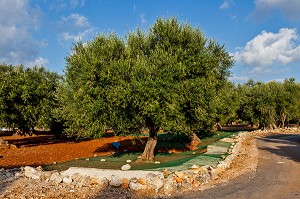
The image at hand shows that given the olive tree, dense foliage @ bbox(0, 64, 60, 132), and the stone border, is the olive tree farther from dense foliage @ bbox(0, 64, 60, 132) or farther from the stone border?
dense foliage @ bbox(0, 64, 60, 132)

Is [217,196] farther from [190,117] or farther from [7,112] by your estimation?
[7,112]

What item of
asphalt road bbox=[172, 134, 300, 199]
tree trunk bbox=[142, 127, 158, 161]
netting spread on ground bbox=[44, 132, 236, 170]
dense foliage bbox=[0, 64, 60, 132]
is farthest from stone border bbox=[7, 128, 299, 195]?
dense foliage bbox=[0, 64, 60, 132]

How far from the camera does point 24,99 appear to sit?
129 feet

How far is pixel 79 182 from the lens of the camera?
593 inches

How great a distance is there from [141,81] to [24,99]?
2571 centimetres

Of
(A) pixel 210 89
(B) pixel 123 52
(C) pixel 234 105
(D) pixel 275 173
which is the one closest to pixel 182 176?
(D) pixel 275 173

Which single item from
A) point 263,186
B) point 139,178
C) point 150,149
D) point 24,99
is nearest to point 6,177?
point 139,178

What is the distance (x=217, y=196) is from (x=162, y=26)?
18650 mm

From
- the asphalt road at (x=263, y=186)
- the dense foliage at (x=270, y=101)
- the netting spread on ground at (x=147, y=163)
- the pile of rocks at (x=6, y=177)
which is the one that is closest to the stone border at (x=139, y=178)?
the pile of rocks at (x=6, y=177)

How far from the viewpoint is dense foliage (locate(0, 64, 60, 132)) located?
1515 inches

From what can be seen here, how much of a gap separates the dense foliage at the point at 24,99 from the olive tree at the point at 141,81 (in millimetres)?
15849

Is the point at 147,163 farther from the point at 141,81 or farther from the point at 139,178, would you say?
→ the point at 139,178

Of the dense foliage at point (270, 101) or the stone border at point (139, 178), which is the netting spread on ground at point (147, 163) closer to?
the stone border at point (139, 178)

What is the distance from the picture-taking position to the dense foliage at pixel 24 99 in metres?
38.5
